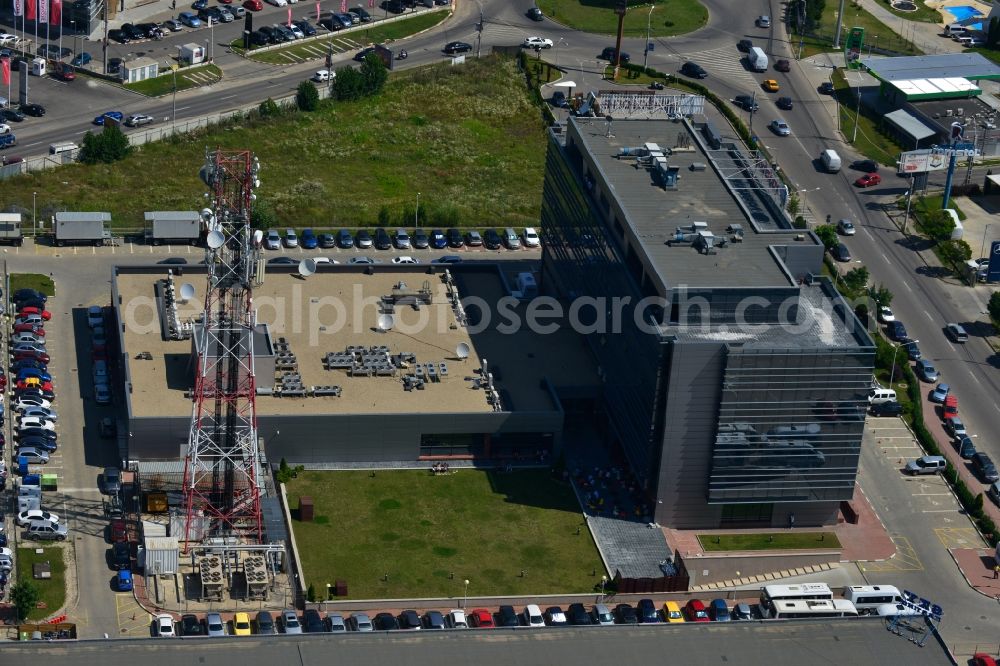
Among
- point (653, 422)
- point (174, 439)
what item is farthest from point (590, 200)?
point (174, 439)

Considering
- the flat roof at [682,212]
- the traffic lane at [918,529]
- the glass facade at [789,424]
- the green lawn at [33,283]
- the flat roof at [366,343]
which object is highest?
the flat roof at [682,212]

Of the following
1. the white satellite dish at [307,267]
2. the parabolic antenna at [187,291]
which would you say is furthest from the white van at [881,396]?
the parabolic antenna at [187,291]

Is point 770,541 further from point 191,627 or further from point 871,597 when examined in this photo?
point 191,627

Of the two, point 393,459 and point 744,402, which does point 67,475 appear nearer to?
point 393,459

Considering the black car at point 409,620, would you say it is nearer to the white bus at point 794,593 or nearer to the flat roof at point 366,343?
the flat roof at point 366,343

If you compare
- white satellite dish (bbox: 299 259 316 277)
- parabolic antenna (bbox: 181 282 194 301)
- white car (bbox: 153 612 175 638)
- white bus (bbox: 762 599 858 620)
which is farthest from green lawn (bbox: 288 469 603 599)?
white satellite dish (bbox: 299 259 316 277)

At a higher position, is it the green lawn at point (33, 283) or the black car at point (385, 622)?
the black car at point (385, 622)
